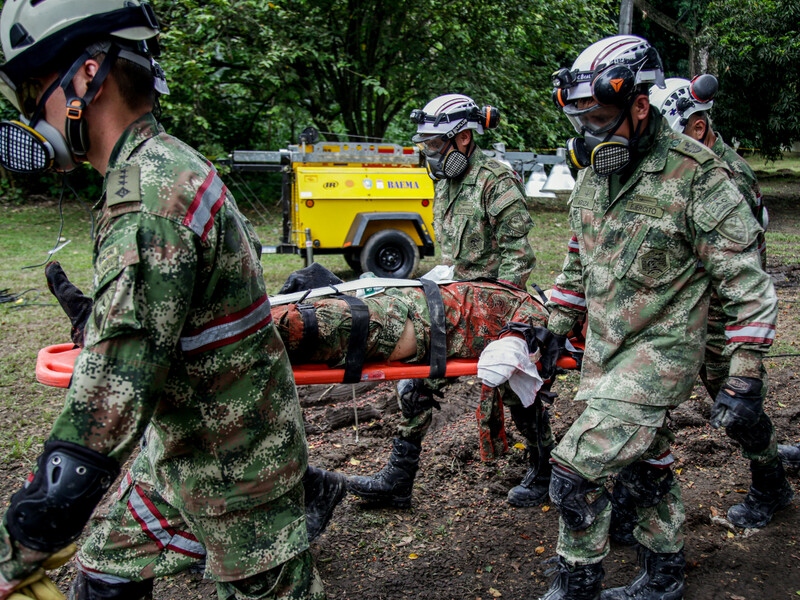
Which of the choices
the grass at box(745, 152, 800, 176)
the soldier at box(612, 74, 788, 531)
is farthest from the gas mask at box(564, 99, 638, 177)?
the grass at box(745, 152, 800, 176)

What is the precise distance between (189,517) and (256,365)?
0.51 m

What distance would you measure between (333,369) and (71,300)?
1188mm

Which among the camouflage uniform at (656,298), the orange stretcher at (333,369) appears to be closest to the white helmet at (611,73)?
the camouflage uniform at (656,298)

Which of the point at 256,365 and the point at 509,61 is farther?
the point at 509,61

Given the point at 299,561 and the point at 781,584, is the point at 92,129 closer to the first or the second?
the point at 299,561

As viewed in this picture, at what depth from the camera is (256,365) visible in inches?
77.4

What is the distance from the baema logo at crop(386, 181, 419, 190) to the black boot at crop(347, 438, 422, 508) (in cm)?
552

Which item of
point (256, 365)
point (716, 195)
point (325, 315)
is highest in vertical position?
point (716, 195)

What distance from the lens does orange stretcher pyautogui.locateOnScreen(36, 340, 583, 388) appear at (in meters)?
2.96

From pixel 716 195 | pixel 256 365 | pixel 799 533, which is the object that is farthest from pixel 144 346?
pixel 799 533

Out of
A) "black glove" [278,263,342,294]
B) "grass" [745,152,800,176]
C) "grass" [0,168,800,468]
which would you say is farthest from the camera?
"grass" [745,152,800,176]

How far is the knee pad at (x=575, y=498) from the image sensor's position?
2.67 m

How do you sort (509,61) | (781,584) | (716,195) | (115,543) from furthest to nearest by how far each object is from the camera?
(509,61)
(781,584)
(716,195)
(115,543)

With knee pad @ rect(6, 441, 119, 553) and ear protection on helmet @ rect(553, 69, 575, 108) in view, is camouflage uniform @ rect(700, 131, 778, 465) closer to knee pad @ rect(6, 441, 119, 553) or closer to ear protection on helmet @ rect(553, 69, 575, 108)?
ear protection on helmet @ rect(553, 69, 575, 108)
